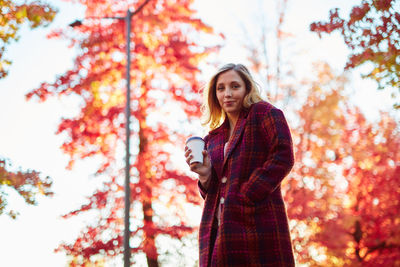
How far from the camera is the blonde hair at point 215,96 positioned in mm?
3102

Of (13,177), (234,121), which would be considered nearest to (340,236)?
(13,177)

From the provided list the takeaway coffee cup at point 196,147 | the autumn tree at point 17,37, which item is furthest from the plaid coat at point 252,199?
the autumn tree at point 17,37

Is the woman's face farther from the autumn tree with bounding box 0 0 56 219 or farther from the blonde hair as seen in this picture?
the autumn tree with bounding box 0 0 56 219

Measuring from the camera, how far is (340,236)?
13.2 meters

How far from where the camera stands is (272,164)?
270cm

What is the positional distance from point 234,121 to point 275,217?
2.44 ft

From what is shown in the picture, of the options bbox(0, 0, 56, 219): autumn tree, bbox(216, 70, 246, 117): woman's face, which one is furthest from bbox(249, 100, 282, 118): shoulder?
bbox(0, 0, 56, 219): autumn tree

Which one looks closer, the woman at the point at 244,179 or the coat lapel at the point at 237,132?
the woman at the point at 244,179

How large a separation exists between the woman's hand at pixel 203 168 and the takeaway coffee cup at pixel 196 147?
0.02 m

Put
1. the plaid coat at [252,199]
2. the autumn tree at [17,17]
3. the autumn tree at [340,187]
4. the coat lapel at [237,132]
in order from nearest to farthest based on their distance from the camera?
the plaid coat at [252,199]
the coat lapel at [237,132]
the autumn tree at [17,17]
the autumn tree at [340,187]

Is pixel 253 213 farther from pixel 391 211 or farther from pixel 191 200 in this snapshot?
pixel 391 211

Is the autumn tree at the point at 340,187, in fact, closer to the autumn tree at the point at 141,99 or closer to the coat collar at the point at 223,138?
the autumn tree at the point at 141,99

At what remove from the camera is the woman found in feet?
8.62

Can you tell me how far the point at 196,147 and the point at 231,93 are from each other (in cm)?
41
